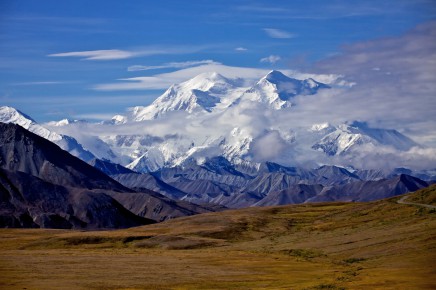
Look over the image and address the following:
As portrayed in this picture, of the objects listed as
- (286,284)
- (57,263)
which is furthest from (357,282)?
(57,263)

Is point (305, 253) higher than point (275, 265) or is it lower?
lower

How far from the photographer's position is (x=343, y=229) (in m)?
194

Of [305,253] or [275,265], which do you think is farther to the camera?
[305,253]

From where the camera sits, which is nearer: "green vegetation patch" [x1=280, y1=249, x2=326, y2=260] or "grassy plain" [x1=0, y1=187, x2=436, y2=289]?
"grassy plain" [x1=0, y1=187, x2=436, y2=289]

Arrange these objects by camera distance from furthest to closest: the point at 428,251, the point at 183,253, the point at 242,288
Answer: the point at 183,253 < the point at 428,251 < the point at 242,288

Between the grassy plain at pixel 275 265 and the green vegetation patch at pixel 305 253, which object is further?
the green vegetation patch at pixel 305 253

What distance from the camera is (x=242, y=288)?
10462 centimetres

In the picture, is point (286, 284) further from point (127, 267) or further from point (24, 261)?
point (24, 261)

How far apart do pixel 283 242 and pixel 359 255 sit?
5183 centimetres

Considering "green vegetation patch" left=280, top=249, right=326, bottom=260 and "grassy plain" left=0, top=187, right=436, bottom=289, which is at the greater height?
"grassy plain" left=0, top=187, right=436, bottom=289

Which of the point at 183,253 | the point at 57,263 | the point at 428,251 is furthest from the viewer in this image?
the point at 183,253

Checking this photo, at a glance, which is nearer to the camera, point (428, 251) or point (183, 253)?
point (428, 251)

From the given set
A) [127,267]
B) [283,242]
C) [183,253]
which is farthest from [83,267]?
[283,242]

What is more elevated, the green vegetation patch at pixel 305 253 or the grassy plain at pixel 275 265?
the grassy plain at pixel 275 265
